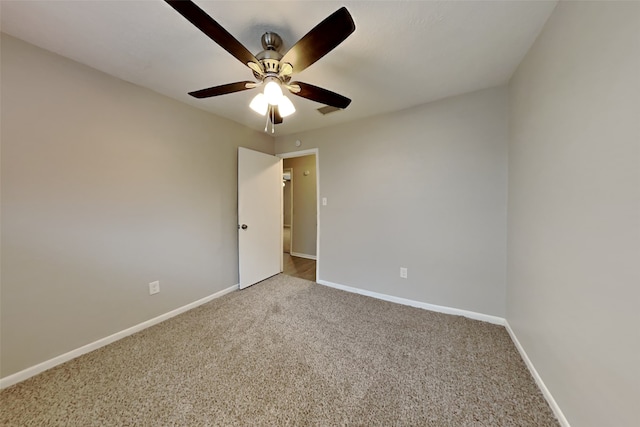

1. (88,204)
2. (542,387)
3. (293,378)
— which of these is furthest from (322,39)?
(542,387)

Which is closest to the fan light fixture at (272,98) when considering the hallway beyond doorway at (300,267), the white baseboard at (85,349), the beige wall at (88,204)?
the beige wall at (88,204)

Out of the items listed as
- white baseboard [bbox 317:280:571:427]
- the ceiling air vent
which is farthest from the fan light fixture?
white baseboard [bbox 317:280:571:427]

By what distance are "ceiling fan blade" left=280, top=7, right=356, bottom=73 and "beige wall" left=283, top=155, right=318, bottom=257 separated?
353cm

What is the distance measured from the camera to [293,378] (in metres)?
1.51

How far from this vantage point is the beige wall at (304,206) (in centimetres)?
482

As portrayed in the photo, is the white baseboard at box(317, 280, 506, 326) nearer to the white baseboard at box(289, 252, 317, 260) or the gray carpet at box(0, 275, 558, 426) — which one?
the gray carpet at box(0, 275, 558, 426)

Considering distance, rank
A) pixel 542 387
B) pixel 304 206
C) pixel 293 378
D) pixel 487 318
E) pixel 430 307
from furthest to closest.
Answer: pixel 304 206, pixel 430 307, pixel 487 318, pixel 293 378, pixel 542 387

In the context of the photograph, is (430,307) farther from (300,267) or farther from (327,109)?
(327,109)

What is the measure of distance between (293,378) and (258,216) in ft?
7.11

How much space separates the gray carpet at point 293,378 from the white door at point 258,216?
93 cm

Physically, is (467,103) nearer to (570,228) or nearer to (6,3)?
(570,228)

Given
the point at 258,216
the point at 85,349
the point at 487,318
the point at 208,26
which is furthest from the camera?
the point at 258,216

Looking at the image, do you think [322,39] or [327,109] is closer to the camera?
[322,39]

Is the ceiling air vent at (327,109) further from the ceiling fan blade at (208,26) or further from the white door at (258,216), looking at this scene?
the ceiling fan blade at (208,26)
